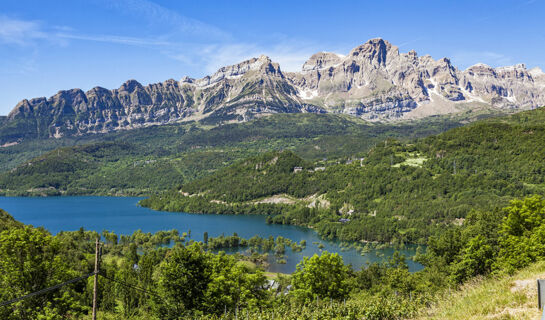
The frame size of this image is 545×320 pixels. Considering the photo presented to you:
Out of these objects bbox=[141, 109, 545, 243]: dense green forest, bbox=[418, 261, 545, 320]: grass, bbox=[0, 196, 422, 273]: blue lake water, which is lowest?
bbox=[0, 196, 422, 273]: blue lake water

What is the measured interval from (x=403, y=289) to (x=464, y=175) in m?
140

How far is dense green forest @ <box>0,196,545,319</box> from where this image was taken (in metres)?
31.7

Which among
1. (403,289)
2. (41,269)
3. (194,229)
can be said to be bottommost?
(194,229)

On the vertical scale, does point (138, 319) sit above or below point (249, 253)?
above

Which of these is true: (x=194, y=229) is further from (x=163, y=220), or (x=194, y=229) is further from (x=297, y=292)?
(x=297, y=292)

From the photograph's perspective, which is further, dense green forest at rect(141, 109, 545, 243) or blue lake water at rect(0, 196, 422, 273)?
dense green forest at rect(141, 109, 545, 243)

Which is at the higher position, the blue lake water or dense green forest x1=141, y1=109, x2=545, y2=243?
dense green forest x1=141, y1=109, x2=545, y2=243

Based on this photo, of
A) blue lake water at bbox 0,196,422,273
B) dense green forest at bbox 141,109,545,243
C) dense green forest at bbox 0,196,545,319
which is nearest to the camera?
dense green forest at bbox 0,196,545,319

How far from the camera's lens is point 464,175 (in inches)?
6855

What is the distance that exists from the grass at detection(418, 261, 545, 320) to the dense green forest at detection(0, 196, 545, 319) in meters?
3.19

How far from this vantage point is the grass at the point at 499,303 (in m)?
14.9

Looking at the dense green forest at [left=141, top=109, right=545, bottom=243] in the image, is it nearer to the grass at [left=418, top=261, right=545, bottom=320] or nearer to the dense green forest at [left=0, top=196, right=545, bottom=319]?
the dense green forest at [left=0, top=196, right=545, bottom=319]

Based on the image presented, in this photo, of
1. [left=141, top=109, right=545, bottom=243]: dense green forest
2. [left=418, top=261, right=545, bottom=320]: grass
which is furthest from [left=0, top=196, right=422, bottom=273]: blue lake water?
[left=418, top=261, right=545, bottom=320]: grass

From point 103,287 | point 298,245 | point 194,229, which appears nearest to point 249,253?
point 298,245
